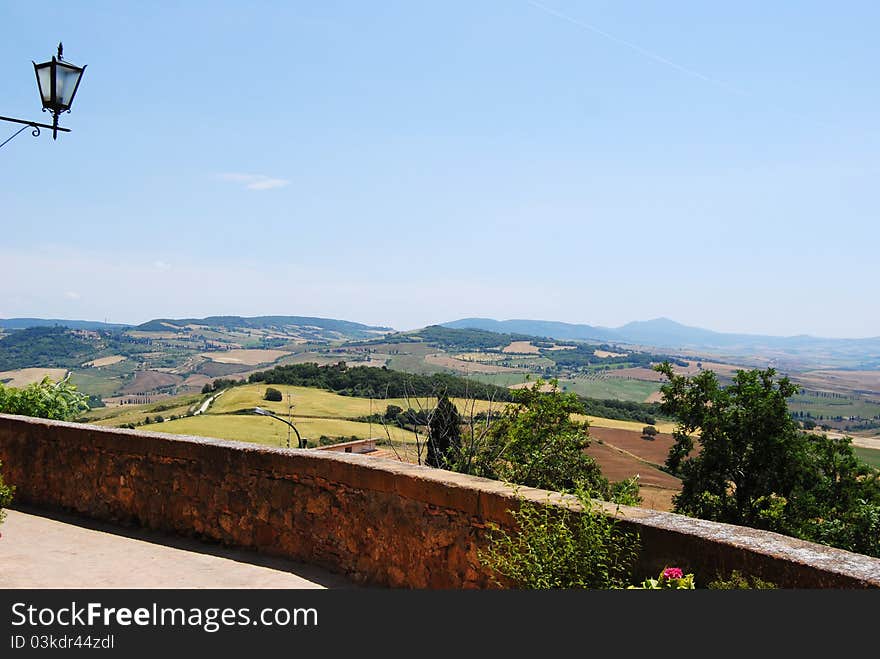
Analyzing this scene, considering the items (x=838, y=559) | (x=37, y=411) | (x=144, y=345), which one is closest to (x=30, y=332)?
(x=144, y=345)

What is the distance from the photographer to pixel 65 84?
266 inches

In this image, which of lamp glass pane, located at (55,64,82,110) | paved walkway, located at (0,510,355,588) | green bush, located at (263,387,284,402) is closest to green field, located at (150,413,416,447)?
green bush, located at (263,387,284,402)

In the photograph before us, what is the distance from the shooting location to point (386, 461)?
4.86 meters

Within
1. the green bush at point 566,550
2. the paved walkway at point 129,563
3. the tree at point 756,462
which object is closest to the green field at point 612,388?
the tree at point 756,462

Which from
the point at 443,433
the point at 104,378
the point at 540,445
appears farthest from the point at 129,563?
the point at 104,378

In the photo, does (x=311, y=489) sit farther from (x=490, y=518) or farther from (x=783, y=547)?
(x=783, y=547)

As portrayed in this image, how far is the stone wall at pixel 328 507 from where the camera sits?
313 centimetres

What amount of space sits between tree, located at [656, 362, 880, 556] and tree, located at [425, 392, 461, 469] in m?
3.75

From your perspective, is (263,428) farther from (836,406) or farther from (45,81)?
(836,406)

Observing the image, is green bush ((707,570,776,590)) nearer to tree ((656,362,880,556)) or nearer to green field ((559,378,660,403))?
tree ((656,362,880,556))

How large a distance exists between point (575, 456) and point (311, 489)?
21.7 feet

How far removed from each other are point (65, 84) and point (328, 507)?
198 inches

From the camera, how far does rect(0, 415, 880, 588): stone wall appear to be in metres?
3.13

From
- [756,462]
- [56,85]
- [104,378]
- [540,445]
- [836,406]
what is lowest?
[104,378]
